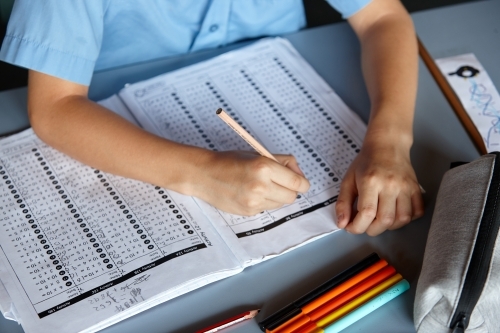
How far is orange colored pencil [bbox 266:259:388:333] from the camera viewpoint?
64 centimetres

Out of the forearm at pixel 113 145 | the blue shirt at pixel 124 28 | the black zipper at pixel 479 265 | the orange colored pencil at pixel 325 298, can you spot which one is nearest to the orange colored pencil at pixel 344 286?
the orange colored pencil at pixel 325 298

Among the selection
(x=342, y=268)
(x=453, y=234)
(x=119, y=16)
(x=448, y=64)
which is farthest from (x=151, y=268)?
(x=448, y=64)

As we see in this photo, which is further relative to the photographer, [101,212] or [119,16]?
[119,16]

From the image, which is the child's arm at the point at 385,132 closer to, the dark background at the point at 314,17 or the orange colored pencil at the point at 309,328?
the orange colored pencil at the point at 309,328

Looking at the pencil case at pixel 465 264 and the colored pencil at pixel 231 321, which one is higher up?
the pencil case at pixel 465 264

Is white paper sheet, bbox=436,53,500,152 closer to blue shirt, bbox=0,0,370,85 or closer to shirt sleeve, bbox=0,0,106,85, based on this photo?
blue shirt, bbox=0,0,370,85

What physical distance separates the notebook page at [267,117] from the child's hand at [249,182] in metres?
0.02

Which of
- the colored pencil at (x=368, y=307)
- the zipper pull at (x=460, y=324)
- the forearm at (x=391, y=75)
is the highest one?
the forearm at (x=391, y=75)

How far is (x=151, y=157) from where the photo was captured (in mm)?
789

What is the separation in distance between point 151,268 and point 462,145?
1.54ft

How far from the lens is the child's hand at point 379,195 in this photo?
2.43 ft

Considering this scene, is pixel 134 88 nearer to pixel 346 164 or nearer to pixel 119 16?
pixel 119 16

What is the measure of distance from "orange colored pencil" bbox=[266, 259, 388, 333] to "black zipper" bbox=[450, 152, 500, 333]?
0.11 meters

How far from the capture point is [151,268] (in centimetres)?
69
